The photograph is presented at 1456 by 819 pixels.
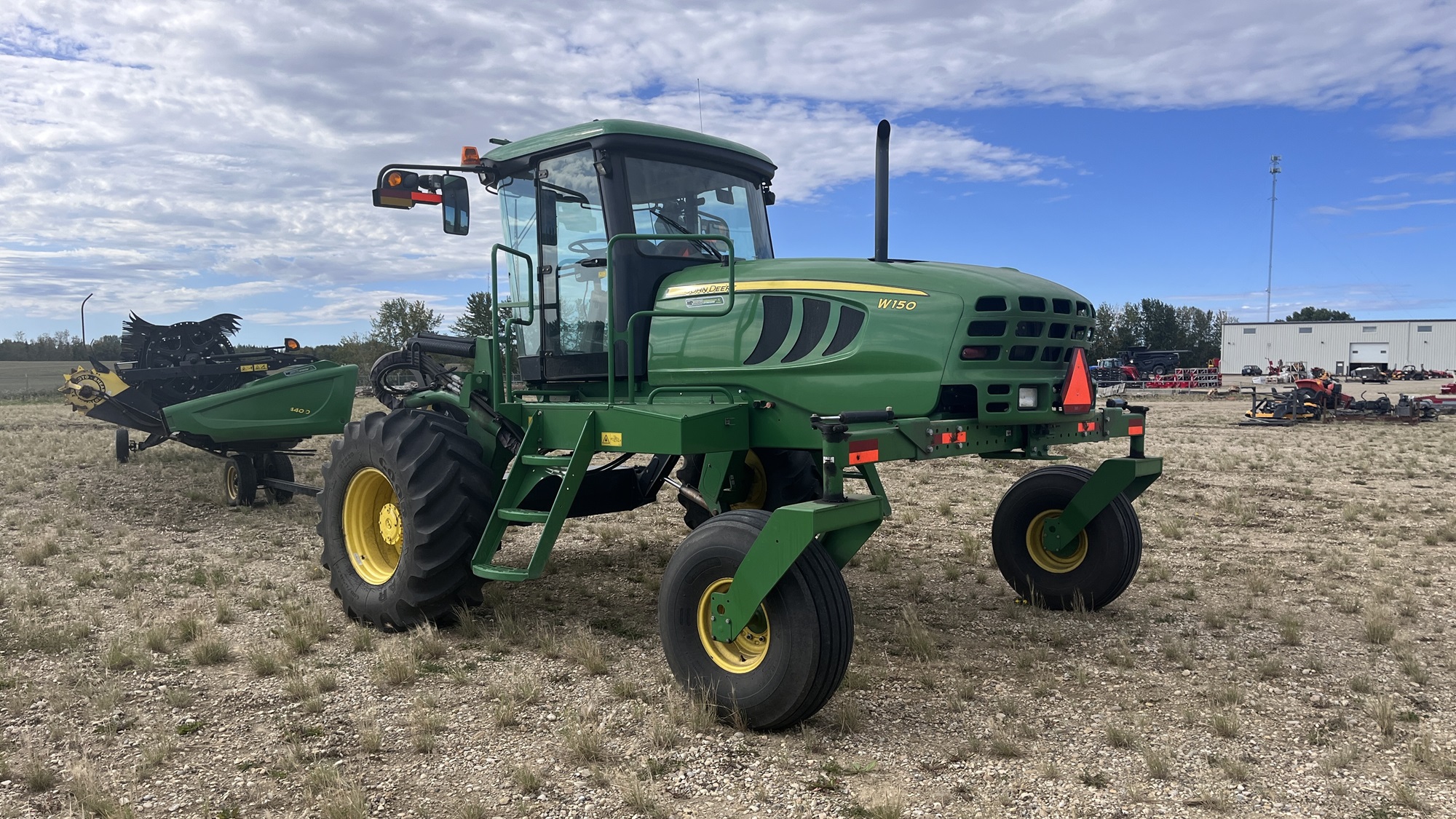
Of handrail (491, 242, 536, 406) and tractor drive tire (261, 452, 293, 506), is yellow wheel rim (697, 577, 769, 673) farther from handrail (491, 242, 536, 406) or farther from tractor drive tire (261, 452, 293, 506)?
tractor drive tire (261, 452, 293, 506)

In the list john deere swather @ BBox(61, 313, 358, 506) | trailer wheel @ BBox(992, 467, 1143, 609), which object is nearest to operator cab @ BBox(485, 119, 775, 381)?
trailer wheel @ BBox(992, 467, 1143, 609)

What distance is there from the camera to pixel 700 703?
14.3 feet

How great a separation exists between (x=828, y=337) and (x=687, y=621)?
1.70m

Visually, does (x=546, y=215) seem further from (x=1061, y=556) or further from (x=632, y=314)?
(x=1061, y=556)

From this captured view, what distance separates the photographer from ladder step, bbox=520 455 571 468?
5.44m

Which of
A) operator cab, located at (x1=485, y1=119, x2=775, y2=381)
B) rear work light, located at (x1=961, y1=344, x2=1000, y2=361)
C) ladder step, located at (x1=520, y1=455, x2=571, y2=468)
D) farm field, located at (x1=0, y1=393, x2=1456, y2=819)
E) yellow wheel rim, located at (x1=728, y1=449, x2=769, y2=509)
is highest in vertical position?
operator cab, located at (x1=485, y1=119, x2=775, y2=381)

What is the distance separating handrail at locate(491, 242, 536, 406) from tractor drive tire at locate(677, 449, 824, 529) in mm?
1565

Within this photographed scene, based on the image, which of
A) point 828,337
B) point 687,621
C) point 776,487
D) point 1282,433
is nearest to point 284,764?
point 687,621

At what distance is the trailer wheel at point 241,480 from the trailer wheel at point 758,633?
323 inches

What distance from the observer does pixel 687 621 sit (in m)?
4.48

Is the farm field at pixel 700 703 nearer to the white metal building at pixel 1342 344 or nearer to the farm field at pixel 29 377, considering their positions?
the farm field at pixel 29 377

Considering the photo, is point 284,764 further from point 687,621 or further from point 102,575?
point 102,575

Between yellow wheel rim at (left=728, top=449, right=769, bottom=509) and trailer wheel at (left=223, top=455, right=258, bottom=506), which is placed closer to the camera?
yellow wheel rim at (left=728, top=449, right=769, bottom=509)

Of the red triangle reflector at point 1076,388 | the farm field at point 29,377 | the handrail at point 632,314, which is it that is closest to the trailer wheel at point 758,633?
the handrail at point 632,314
